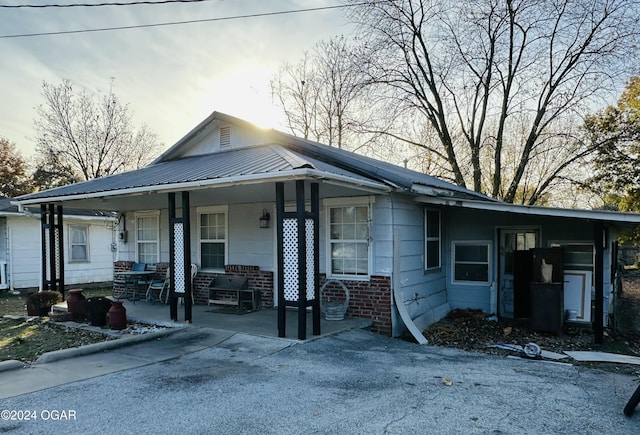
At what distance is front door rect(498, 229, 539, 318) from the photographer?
10352 mm

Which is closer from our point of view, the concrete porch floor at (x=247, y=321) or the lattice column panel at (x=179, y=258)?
the concrete porch floor at (x=247, y=321)

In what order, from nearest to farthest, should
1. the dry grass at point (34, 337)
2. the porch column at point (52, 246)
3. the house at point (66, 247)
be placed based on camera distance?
the dry grass at point (34, 337)
the porch column at point (52, 246)
the house at point (66, 247)

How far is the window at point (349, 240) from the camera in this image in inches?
341

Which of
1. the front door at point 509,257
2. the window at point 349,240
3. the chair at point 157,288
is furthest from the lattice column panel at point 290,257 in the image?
the front door at point 509,257

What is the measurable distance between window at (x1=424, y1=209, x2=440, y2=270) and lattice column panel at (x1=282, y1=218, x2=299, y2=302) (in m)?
3.95

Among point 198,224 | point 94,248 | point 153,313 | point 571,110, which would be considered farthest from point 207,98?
point 571,110

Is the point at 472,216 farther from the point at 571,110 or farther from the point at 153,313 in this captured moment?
the point at 571,110

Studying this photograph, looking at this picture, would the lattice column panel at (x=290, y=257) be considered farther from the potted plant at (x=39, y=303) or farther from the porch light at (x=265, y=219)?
the potted plant at (x=39, y=303)

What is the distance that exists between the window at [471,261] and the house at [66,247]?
11032mm

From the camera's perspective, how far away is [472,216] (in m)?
10.7

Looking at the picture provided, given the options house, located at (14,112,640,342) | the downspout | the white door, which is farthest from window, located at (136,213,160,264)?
the white door

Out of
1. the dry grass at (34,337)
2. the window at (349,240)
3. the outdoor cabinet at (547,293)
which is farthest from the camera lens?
the outdoor cabinet at (547,293)

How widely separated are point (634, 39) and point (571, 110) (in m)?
3.10

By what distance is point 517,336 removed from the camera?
875 cm
